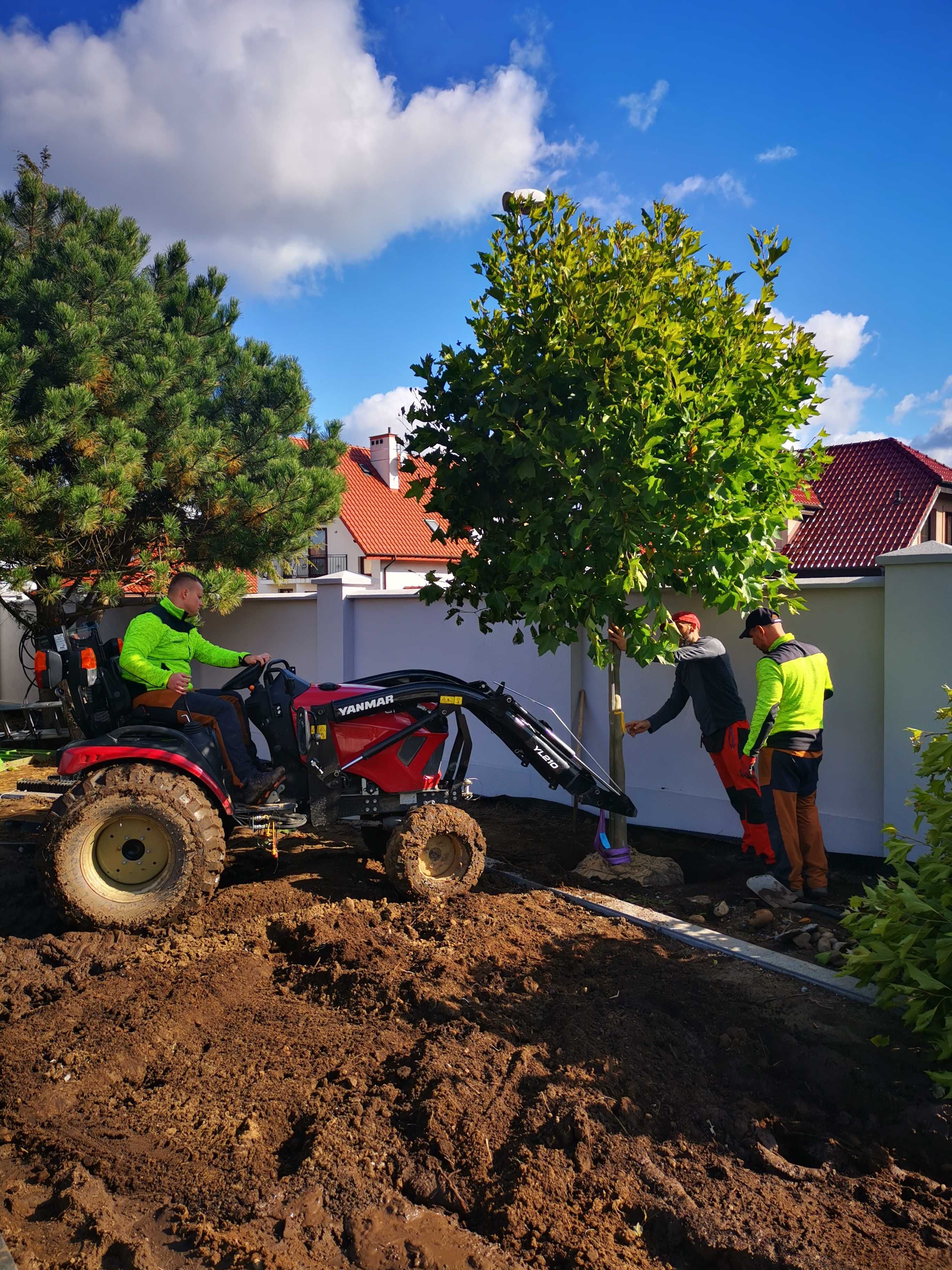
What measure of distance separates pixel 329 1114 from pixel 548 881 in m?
2.99

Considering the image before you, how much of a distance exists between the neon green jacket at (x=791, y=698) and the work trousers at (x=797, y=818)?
3.1 inches

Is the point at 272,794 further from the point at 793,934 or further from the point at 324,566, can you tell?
the point at 324,566

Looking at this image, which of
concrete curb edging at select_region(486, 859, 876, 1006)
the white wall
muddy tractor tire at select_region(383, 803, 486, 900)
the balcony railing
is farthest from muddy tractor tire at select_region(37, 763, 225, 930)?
the balcony railing

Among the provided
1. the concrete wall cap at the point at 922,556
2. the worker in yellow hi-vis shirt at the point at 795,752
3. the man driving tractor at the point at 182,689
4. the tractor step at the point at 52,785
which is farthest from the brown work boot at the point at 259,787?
the concrete wall cap at the point at 922,556

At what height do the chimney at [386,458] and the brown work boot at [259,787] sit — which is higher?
the chimney at [386,458]

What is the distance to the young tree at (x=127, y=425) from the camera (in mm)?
9664

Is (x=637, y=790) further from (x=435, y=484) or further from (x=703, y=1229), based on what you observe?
(x=703, y=1229)

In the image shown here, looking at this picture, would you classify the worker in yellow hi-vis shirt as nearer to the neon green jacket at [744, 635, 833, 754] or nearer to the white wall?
the neon green jacket at [744, 635, 833, 754]

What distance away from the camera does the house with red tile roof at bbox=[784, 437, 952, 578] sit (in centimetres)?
2400

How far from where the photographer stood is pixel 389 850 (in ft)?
16.3

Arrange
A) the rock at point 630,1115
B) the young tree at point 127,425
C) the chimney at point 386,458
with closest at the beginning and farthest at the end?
the rock at point 630,1115, the young tree at point 127,425, the chimney at point 386,458

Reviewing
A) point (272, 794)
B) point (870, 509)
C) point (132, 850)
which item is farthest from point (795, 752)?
point (870, 509)

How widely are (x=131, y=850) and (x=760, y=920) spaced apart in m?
3.57

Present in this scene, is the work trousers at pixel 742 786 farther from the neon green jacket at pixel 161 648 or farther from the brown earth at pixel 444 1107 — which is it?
the neon green jacket at pixel 161 648
